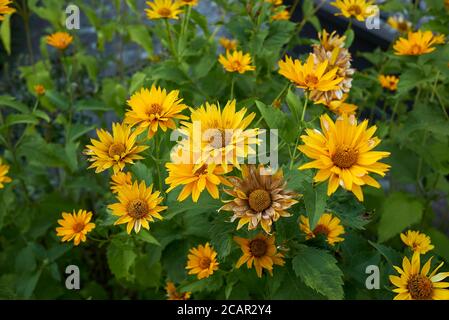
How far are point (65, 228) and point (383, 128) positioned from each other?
2.22ft

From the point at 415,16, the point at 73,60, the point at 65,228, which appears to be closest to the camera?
the point at 65,228

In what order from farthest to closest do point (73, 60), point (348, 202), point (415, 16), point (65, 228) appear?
1. point (73, 60)
2. point (415, 16)
3. point (65, 228)
4. point (348, 202)

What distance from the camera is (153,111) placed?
72cm

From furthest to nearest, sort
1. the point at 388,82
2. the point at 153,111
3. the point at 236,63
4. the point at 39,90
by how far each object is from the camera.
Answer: the point at 388,82 < the point at 39,90 < the point at 236,63 < the point at 153,111

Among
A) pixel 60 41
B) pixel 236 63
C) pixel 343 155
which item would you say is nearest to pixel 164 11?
pixel 236 63

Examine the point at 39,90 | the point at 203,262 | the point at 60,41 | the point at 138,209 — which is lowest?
the point at 203,262

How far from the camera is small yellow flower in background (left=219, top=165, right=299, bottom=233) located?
0.65 meters

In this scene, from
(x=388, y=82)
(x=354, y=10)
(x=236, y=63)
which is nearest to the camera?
(x=236, y=63)

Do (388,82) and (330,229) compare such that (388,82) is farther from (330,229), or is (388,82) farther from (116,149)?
(116,149)

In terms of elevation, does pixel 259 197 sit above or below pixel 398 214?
above

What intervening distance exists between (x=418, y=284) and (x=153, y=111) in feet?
1.59

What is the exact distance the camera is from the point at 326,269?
72 cm

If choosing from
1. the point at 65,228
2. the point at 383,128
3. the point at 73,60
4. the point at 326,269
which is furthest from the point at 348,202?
the point at 73,60
